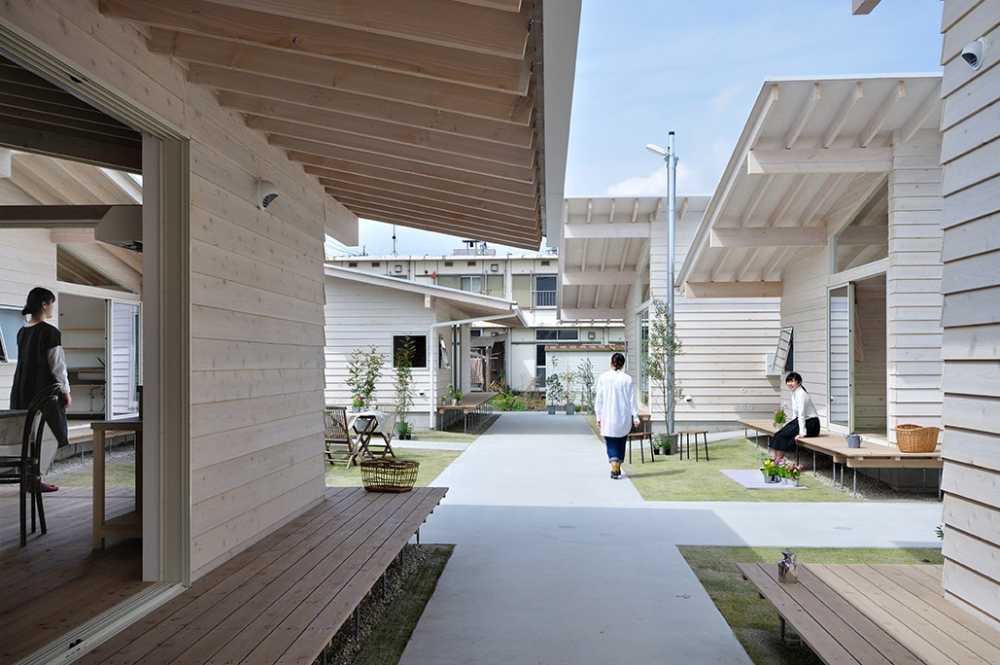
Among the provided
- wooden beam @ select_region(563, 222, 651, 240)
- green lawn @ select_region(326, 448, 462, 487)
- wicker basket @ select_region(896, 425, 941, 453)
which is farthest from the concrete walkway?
wooden beam @ select_region(563, 222, 651, 240)

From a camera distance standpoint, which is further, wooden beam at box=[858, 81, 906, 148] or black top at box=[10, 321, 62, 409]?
wooden beam at box=[858, 81, 906, 148]

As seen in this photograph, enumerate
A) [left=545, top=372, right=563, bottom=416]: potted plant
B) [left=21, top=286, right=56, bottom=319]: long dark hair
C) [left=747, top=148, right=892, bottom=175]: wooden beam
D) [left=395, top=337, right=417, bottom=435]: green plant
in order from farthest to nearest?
[left=545, top=372, right=563, bottom=416]: potted plant → [left=395, top=337, right=417, bottom=435]: green plant → [left=747, top=148, right=892, bottom=175]: wooden beam → [left=21, top=286, right=56, bottom=319]: long dark hair

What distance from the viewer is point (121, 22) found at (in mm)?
3451

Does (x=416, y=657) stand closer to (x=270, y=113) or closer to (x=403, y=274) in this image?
(x=270, y=113)

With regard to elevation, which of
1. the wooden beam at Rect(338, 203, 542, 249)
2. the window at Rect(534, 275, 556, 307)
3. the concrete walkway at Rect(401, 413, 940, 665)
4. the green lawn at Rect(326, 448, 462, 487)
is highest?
the window at Rect(534, 275, 556, 307)

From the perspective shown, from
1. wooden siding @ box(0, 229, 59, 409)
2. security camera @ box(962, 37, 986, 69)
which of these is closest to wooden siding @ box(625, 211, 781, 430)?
wooden siding @ box(0, 229, 59, 409)

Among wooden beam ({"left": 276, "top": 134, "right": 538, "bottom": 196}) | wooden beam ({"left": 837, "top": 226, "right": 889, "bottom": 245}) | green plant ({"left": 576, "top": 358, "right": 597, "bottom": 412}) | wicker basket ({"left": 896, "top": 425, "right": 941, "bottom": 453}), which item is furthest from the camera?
green plant ({"left": 576, "top": 358, "right": 597, "bottom": 412})

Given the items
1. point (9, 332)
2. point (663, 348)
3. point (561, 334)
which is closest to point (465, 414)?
point (663, 348)

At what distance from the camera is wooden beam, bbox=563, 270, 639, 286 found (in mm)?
18453

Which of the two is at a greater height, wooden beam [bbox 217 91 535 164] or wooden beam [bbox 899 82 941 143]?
wooden beam [bbox 899 82 941 143]

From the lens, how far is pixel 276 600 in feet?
12.3

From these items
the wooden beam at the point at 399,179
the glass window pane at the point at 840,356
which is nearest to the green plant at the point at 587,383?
the glass window pane at the point at 840,356

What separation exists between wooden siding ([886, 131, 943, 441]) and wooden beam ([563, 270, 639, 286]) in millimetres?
9764

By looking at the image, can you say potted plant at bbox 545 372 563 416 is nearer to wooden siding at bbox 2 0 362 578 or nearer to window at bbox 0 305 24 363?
window at bbox 0 305 24 363
